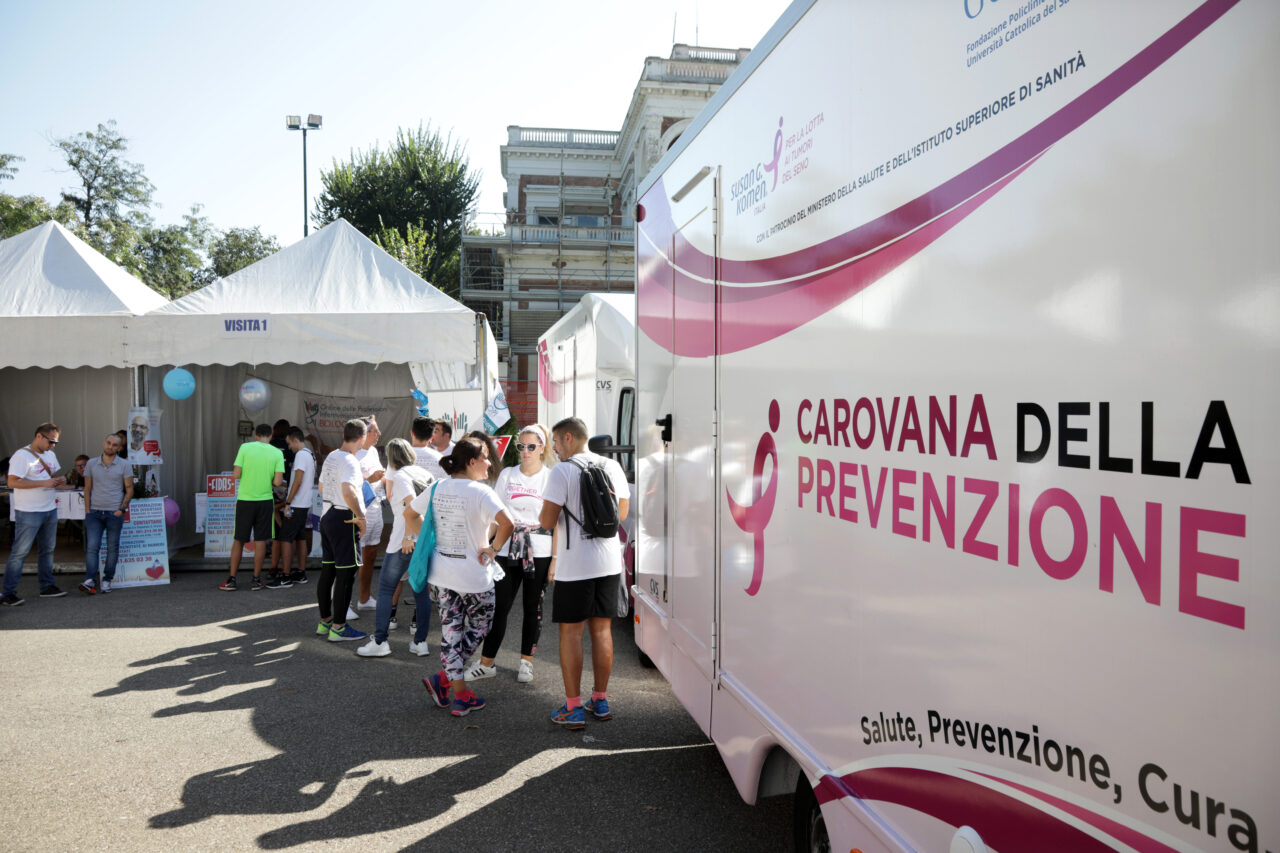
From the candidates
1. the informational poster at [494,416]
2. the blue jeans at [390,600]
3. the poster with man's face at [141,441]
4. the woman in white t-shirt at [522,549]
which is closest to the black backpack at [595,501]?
the woman in white t-shirt at [522,549]

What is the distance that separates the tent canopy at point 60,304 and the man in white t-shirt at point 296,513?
2.56 meters

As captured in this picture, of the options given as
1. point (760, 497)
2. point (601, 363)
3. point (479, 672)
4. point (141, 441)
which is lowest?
point (479, 672)

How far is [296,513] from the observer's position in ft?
30.1

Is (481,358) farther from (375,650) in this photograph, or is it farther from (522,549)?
(522,549)

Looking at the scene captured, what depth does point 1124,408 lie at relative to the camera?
1.42 meters

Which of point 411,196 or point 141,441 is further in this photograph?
point 411,196

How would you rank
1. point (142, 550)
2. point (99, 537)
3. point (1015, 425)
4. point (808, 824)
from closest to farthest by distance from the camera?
1. point (1015, 425)
2. point (808, 824)
3. point (99, 537)
4. point (142, 550)

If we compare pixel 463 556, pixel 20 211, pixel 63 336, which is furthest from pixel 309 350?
pixel 20 211

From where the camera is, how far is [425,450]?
7215 mm

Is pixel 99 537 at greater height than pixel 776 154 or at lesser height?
lesser

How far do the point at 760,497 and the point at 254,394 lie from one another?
10.2 m

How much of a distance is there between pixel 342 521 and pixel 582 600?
2772 millimetres

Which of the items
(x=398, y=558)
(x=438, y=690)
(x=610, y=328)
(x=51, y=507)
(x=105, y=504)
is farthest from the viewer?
(x=105, y=504)

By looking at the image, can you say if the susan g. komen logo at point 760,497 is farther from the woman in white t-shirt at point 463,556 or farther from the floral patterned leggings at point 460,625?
the floral patterned leggings at point 460,625
